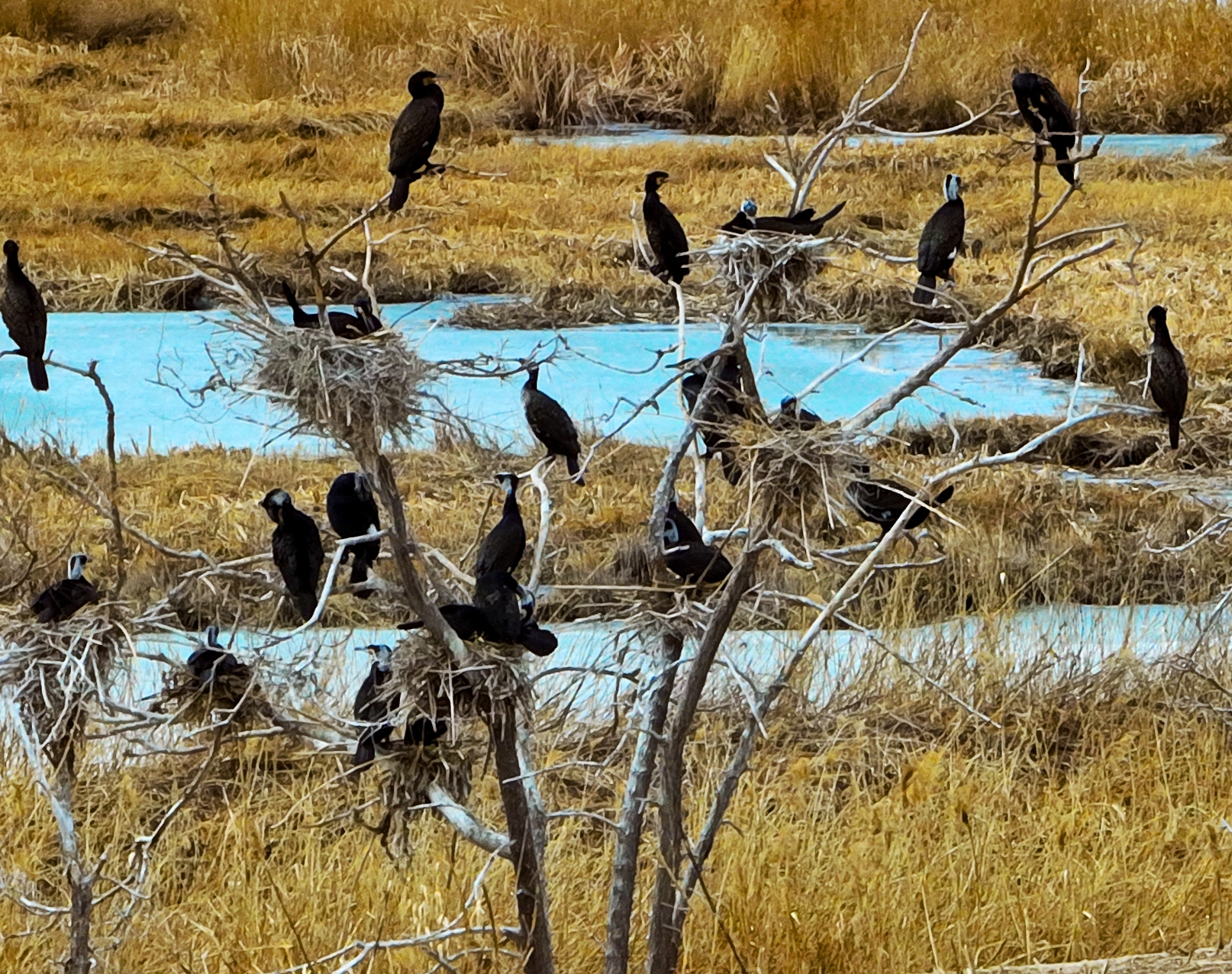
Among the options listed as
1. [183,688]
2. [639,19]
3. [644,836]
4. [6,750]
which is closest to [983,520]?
[644,836]

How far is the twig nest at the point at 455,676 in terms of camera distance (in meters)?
1.43

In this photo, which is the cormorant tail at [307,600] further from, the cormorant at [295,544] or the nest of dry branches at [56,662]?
the nest of dry branches at [56,662]

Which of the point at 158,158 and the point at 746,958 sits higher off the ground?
the point at 158,158

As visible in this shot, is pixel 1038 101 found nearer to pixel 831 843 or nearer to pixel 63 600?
pixel 831 843

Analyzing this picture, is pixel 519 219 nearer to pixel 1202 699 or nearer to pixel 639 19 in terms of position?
pixel 639 19

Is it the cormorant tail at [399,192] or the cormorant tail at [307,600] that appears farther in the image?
the cormorant tail at [399,192]

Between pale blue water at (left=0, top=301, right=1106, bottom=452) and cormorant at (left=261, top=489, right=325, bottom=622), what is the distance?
2232mm

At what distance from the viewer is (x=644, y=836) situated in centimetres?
258

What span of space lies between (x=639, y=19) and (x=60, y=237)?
2701 millimetres

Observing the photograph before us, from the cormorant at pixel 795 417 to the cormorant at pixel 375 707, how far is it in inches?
16.8

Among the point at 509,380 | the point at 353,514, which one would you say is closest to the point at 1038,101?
the point at 353,514

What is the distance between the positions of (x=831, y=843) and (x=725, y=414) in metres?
1.16

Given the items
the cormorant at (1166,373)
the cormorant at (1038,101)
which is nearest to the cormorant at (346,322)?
the cormorant at (1038,101)

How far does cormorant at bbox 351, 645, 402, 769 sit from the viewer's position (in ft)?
4.85
